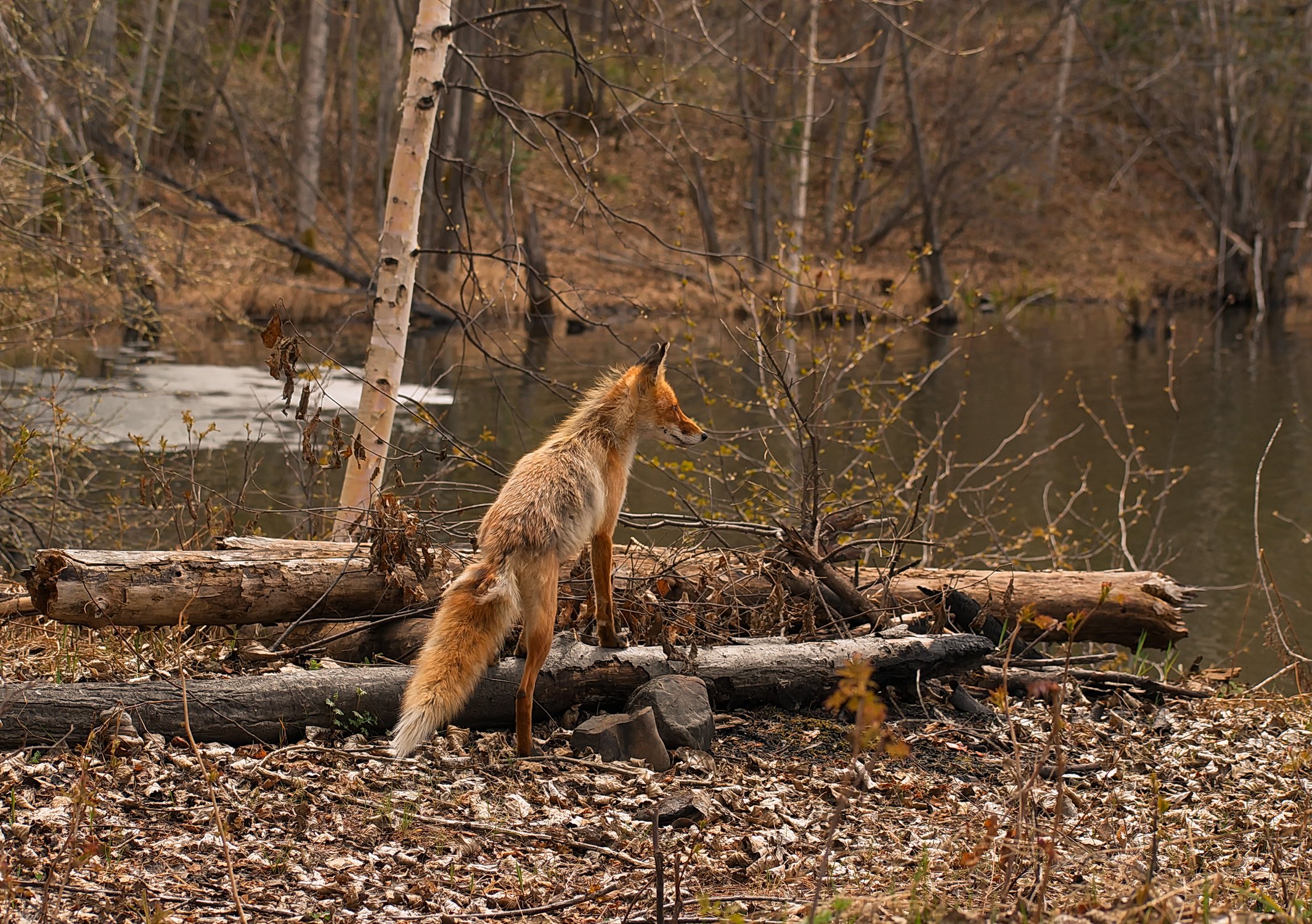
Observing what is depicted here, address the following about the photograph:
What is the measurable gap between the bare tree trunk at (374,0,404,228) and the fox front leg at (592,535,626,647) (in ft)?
84.8

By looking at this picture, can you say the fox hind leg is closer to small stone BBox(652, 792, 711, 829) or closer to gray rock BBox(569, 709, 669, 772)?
gray rock BBox(569, 709, 669, 772)

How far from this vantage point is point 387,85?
31453 millimetres

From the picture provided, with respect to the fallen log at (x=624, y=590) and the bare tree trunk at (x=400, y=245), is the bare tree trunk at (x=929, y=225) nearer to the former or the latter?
the fallen log at (x=624, y=590)

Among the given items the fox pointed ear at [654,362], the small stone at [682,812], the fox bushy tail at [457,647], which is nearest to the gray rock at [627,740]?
the small stone at [682,812]

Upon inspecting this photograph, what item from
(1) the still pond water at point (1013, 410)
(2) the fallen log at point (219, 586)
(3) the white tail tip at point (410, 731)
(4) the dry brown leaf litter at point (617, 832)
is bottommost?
(4) the dry brown leaf litter at point (617, 832)

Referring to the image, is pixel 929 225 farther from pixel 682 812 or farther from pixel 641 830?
pixel 641 830

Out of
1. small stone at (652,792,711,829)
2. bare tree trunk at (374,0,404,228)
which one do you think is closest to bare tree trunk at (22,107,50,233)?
small stone at (652,792,711,829)

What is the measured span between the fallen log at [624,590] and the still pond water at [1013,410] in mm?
1069

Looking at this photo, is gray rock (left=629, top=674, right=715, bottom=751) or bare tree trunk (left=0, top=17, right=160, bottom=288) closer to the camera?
gray rock (left=629, top=674, right=715, bottom=751)

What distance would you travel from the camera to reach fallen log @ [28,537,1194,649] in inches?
237

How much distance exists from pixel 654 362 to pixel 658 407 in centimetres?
24

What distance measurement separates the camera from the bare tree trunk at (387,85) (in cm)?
3120

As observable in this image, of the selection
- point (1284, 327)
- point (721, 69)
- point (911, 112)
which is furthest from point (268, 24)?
point (1284, 327)

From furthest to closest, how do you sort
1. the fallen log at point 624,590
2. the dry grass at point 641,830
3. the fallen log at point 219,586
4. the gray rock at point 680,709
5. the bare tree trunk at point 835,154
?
the bare tree trunk at point 835,154 → the fallen log at point 624,590 → the fallen log at point 219,586 → the gray rock at point 680,709 → the dry grass at point 641,830
